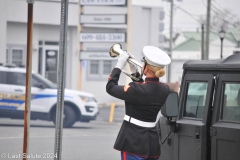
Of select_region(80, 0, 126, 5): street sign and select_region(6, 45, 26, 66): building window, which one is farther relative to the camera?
select_region(6, 45, 26, 66): building window

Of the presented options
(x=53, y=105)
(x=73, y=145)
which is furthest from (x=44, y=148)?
(x=53, y=105)

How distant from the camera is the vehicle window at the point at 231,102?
6145 millimetres

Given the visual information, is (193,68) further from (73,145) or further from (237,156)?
(73,145)

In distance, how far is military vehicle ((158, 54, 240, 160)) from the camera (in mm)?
6027

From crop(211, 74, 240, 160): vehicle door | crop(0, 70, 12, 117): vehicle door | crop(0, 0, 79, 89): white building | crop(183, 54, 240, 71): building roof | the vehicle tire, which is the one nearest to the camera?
crop(211, 74, 240, 160): vehicle door

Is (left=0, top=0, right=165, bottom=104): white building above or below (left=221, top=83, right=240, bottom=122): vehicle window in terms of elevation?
above

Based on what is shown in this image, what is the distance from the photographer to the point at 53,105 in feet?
Answer: 63.6

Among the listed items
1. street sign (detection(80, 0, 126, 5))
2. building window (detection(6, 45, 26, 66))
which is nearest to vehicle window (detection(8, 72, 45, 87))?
street sign (detection(80, 0, 126, 5))

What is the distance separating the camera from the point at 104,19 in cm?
2844

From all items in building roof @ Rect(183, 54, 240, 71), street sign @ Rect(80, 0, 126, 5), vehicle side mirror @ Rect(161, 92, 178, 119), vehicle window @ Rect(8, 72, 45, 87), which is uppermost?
street sign @ Rect(80, 0, 126, 5)

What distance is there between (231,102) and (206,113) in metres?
0.25

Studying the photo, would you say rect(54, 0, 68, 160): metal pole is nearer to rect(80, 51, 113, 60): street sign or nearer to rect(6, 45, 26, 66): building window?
rect(80, 51, 113, 60): street sign

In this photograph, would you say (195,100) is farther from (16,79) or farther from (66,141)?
(16,79)

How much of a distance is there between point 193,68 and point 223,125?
85 cm
